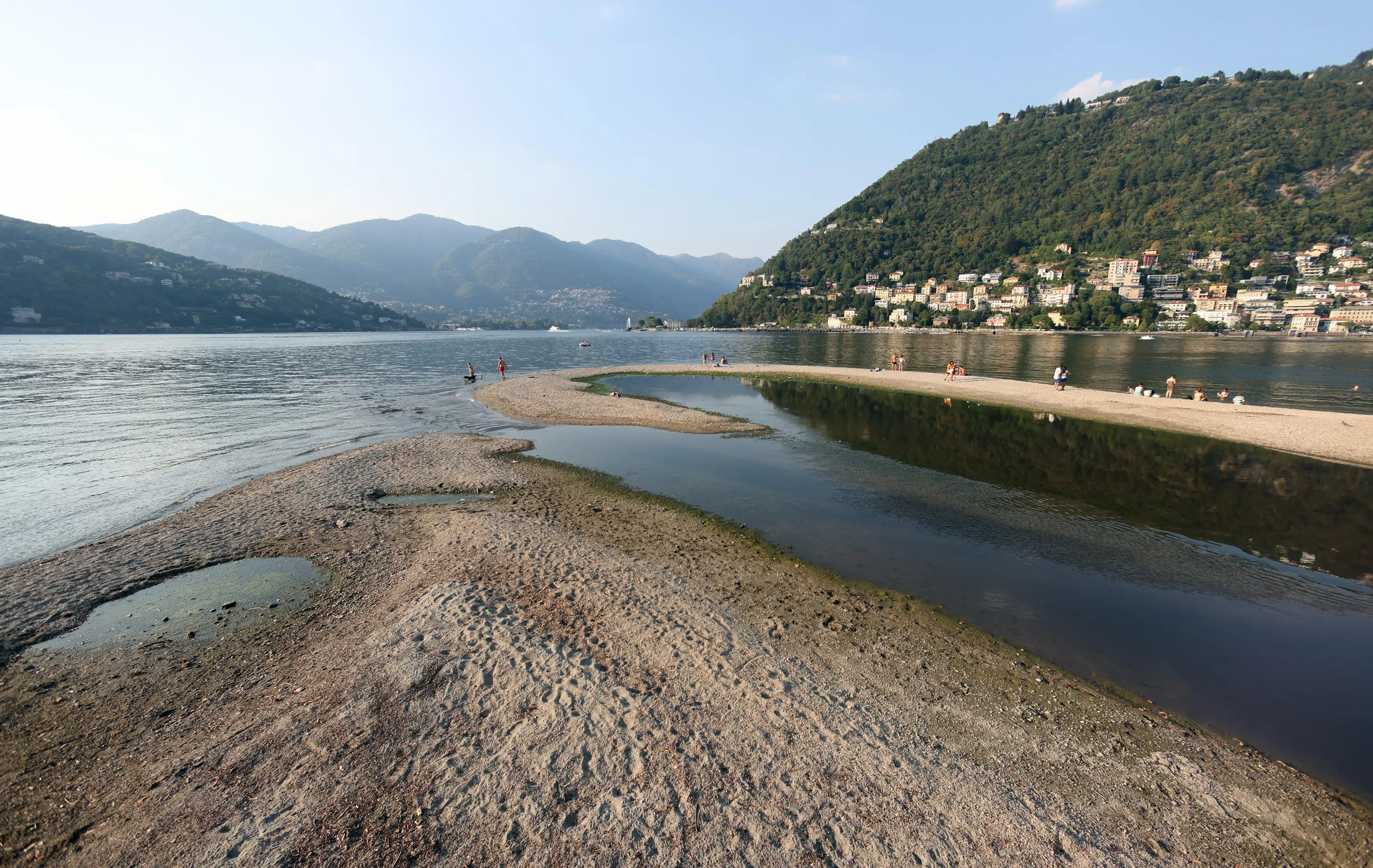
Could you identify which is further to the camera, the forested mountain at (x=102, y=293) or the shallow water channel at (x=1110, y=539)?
the forested mountain at (x=102, y=293)

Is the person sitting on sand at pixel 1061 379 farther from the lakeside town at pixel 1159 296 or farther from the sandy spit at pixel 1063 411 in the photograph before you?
the lakeside town at pixel 1159 296

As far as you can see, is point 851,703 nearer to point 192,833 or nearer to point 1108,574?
point 192,833

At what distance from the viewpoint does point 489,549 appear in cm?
1395

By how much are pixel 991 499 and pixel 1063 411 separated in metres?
20.5

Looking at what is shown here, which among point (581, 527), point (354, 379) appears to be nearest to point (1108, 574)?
point (581, 527)

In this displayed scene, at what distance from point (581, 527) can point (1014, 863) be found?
12500mm

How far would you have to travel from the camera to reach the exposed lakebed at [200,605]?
1010 cm

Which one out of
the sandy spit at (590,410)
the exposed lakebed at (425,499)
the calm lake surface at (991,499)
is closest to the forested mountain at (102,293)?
the calm lake surface at (991,499)

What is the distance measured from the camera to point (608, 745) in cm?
727

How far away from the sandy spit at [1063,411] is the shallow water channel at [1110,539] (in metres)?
2.25

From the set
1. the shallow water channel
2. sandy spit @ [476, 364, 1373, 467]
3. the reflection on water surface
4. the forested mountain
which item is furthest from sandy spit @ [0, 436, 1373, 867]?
the forested mountain

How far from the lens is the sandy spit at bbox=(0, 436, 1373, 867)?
593cm

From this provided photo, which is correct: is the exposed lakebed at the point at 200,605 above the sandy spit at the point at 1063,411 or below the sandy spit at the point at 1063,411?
below

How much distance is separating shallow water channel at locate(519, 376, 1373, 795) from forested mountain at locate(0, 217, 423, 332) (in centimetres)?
21042
